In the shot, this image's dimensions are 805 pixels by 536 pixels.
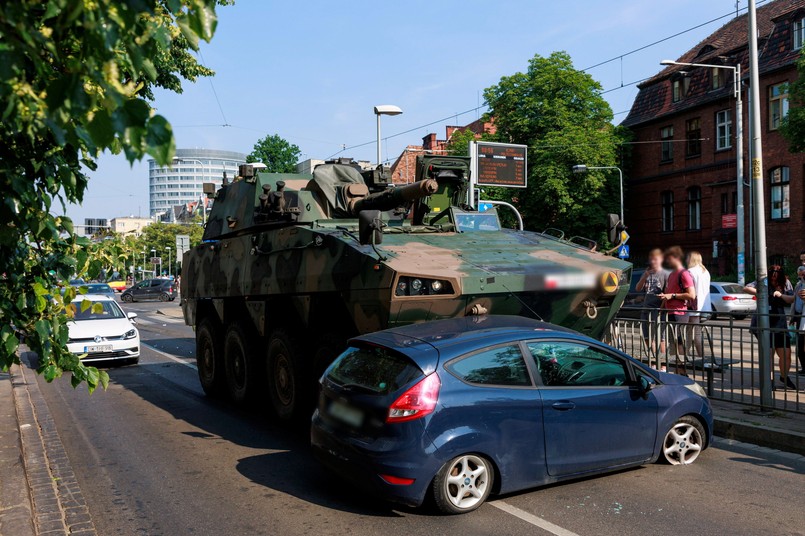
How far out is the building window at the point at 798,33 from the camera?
3347 centimetres

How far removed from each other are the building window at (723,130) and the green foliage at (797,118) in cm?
1244

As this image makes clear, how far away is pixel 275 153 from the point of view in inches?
2384

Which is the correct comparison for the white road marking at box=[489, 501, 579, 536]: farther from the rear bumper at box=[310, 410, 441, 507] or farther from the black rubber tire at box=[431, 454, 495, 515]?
the rear bumper at box=[310, 410, 441, 507]

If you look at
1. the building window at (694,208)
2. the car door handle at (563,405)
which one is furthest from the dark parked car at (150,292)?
the car door handle at (563,405)

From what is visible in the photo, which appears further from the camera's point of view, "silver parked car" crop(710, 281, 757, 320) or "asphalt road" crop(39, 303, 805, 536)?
"silver parked car" crop(710, 281, 757, 320)

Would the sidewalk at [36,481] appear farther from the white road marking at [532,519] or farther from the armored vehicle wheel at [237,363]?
the white road marking at [532,519]

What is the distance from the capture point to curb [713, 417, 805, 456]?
7504 mm

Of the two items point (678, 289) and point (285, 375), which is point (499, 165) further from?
point (285, 375)

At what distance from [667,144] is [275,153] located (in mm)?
29735

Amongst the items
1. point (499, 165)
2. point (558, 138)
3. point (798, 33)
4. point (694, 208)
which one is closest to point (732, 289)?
point (499, 165)

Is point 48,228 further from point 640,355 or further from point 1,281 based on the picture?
point 640,355

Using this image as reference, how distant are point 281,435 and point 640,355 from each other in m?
5.13

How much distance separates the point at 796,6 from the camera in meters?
33.2

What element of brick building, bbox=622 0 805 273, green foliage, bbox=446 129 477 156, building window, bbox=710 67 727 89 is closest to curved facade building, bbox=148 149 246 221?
green foliage, bbox=446 129 477 156
